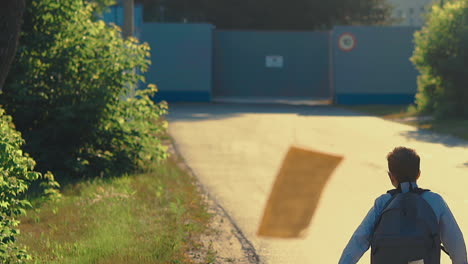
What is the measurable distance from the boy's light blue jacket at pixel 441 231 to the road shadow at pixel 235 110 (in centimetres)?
2095

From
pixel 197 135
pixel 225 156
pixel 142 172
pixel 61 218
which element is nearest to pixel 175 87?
pixel 197 135

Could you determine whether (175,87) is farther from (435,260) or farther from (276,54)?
(435,260)

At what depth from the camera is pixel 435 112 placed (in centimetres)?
2389

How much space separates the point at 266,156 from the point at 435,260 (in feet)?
38.8

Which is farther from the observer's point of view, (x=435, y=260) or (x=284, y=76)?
(x=284, y=76)

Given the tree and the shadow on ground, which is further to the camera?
the shadow on ground

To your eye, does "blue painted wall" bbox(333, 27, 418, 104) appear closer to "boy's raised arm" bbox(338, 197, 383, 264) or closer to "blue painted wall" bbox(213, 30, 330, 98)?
"blue painted wall" bbox(213, 30, 330, 98)

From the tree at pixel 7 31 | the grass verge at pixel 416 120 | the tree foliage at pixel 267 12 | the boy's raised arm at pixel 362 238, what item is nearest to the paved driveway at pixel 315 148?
the grass verge at pixel 416 120

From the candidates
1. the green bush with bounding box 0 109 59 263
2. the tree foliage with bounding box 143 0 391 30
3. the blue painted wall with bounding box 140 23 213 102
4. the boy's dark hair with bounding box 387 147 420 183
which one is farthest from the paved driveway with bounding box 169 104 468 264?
the tree foliage with bounding box 143 0 391 30

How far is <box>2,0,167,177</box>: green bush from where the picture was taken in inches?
467

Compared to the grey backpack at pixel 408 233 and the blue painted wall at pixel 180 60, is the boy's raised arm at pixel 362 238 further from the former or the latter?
the blue painted wall at pixel 180 60

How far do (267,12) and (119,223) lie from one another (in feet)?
139

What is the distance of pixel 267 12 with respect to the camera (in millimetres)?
50062

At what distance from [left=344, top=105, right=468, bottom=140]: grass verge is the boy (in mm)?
15321
